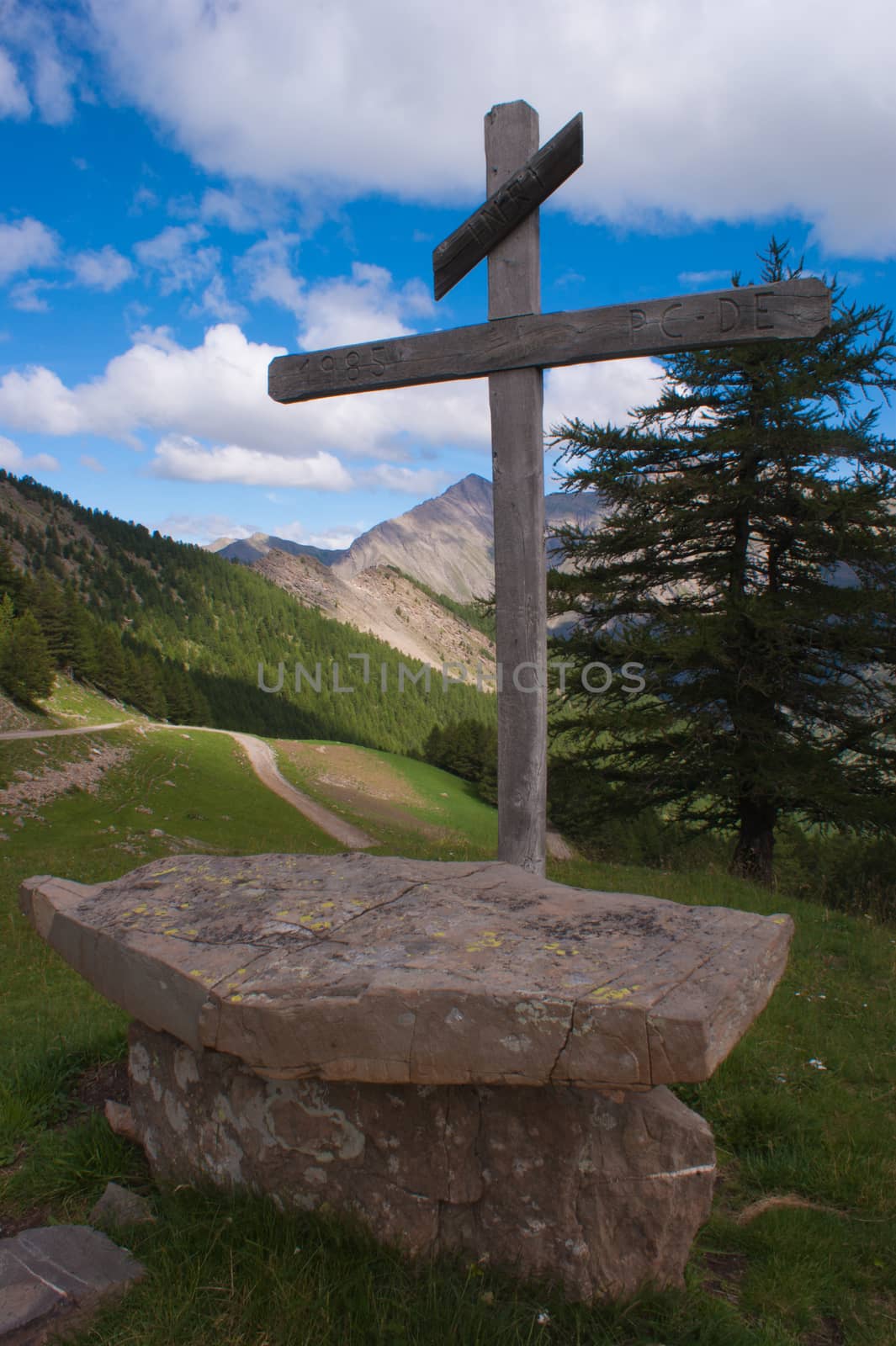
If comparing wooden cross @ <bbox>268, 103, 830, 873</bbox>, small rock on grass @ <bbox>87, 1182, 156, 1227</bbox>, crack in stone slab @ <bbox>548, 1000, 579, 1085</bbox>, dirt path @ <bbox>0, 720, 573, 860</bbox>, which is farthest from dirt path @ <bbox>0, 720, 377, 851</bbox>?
crack in stone slab @ <bbox>548, 1000, 579, 1085</bbox>

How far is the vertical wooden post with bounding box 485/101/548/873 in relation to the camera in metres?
5.30

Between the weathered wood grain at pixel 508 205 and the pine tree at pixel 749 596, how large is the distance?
27.4 ft

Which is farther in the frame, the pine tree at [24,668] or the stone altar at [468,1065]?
the pine tree at [24,668]

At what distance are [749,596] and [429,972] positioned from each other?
1159 cm

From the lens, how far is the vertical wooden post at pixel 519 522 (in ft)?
17.4

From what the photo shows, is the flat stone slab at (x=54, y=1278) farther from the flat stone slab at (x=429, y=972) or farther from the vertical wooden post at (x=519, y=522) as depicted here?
the vertical wooden post at (x=519, y=522)

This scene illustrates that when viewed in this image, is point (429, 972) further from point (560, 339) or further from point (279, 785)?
point (279, 785)

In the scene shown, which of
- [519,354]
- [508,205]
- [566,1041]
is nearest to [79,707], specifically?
[519,354]

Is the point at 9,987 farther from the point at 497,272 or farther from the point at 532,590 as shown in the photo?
the point at 497,272

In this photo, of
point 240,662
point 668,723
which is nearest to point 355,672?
point 240,662

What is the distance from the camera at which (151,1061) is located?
13.1ft

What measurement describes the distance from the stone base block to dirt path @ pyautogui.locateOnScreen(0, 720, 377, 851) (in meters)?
24.7

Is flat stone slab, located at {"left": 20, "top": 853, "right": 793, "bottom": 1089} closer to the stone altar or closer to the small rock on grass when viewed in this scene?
the stone altar

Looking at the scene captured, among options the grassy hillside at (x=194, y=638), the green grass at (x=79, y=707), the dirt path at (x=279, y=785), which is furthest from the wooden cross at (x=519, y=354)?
the grassy hillside at (x=194, y=638)
